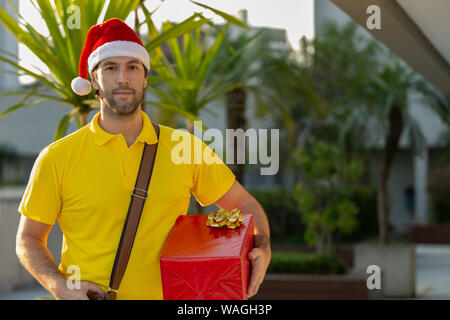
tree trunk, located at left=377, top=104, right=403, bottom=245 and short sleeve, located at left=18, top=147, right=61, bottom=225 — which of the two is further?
tree trunk, located at left=377, top=104, right=403, bottom=245

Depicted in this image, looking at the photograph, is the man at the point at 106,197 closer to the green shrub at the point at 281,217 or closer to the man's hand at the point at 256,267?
the man's hand at the point at 256,267

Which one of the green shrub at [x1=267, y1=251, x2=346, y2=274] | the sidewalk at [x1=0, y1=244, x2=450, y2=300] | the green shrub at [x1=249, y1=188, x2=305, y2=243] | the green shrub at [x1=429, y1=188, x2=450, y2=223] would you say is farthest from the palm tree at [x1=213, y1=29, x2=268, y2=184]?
the green shrub at [x1=429, y1=188, x2=450, y2=223]

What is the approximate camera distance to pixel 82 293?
1.71m

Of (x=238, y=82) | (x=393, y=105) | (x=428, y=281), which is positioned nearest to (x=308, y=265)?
(x=393, y=105)

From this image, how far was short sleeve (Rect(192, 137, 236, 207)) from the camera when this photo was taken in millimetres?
2066

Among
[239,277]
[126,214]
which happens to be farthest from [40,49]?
[239,277]

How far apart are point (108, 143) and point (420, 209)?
21.6 meters

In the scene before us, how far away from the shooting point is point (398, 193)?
25.0 m

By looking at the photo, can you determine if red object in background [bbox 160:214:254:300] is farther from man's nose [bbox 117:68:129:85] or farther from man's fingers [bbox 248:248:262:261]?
man's nose [bbox 117:68:129:85]

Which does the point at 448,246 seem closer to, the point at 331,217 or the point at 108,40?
the point at 331,217

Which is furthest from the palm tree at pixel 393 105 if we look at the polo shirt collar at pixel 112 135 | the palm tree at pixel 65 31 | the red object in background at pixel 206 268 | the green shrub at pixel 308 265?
the red object in background at pixel 206 268

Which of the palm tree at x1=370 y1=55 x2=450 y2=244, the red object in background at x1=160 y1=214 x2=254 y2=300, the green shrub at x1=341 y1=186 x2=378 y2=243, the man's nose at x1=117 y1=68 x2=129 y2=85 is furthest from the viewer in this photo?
the green shrub at x1=341 y1=186 x2=378 y2=243

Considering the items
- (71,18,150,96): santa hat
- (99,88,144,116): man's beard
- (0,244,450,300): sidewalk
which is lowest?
(0,244,450,300): sidewalk

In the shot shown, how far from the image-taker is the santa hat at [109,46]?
6.50 feet
